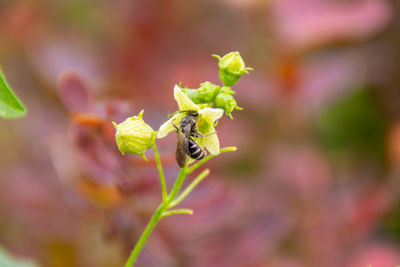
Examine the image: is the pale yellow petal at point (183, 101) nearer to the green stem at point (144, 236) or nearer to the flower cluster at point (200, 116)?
the flower cluster at point (200, 116)

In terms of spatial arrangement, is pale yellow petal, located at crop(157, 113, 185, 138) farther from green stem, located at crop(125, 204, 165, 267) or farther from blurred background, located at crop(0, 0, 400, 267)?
blurred background, located at crop(0, 0, 400, 267)

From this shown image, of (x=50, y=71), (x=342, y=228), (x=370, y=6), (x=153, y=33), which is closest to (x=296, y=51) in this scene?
(x=370, y=6)

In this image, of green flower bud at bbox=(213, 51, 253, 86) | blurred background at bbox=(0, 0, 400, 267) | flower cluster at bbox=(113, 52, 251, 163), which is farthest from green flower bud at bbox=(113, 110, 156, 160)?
blurred background at bbox=(0, 0, 400, 267)

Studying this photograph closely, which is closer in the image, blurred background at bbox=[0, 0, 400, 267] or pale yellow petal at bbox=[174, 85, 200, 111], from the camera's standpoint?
pale yellow petal at bbox=[174, 85, 200, 111]

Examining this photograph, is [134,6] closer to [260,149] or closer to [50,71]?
[50,71]

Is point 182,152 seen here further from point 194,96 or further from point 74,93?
point 74,93

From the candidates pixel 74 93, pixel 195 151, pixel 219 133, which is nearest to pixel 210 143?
pixel 195 151

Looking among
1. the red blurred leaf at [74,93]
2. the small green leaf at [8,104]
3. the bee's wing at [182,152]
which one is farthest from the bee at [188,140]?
the red blurred leaf at [74,93]
